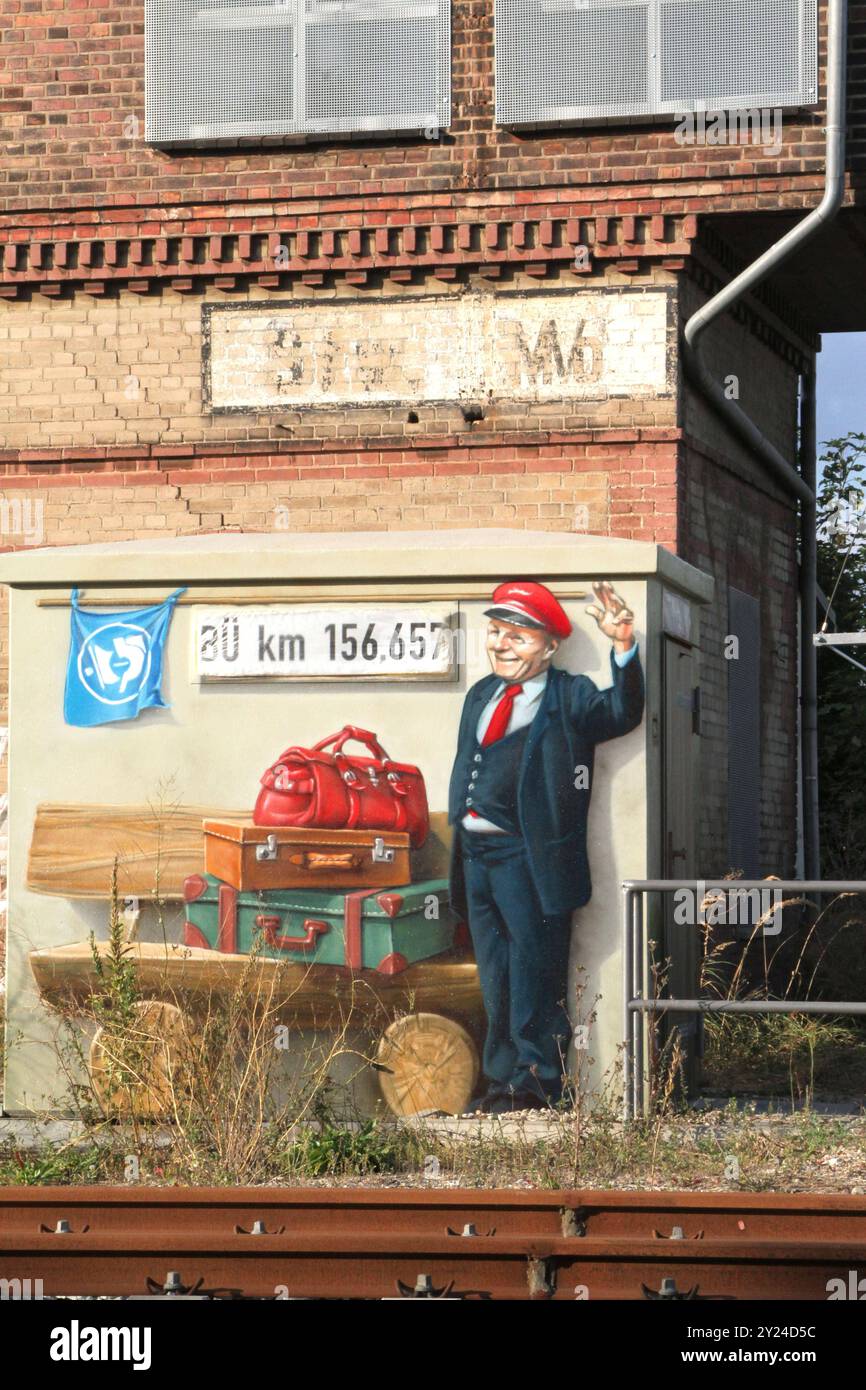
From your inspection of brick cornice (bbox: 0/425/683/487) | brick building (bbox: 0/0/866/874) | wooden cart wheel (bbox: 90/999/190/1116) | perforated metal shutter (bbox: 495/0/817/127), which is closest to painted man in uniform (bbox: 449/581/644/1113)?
wooden cart wheel (bbox: 90/999/190/1116)

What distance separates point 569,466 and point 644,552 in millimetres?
3828

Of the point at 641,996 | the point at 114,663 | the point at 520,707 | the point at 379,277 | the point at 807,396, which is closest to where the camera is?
the point at 641,996

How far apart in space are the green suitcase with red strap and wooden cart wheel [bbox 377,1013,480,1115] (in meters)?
0.35

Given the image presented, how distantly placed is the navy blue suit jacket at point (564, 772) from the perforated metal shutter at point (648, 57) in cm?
565

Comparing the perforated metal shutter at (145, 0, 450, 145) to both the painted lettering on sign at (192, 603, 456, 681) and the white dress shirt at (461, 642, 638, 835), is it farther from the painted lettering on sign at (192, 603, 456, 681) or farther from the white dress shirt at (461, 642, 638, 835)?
the white dress shirt at (461, 642, 638, 835)

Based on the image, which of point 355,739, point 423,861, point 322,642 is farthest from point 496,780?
point 322,642

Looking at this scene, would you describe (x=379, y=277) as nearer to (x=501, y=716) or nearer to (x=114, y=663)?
(x=114, y=663)

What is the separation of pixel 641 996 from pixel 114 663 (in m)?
3.42

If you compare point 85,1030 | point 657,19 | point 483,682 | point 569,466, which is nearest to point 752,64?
point 657,19

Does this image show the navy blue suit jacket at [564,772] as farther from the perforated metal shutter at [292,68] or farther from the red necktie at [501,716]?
the perforated metal shutter at [292,68]

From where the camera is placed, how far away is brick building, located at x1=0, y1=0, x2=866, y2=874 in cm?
1316

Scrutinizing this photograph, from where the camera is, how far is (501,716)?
9.62 meters
